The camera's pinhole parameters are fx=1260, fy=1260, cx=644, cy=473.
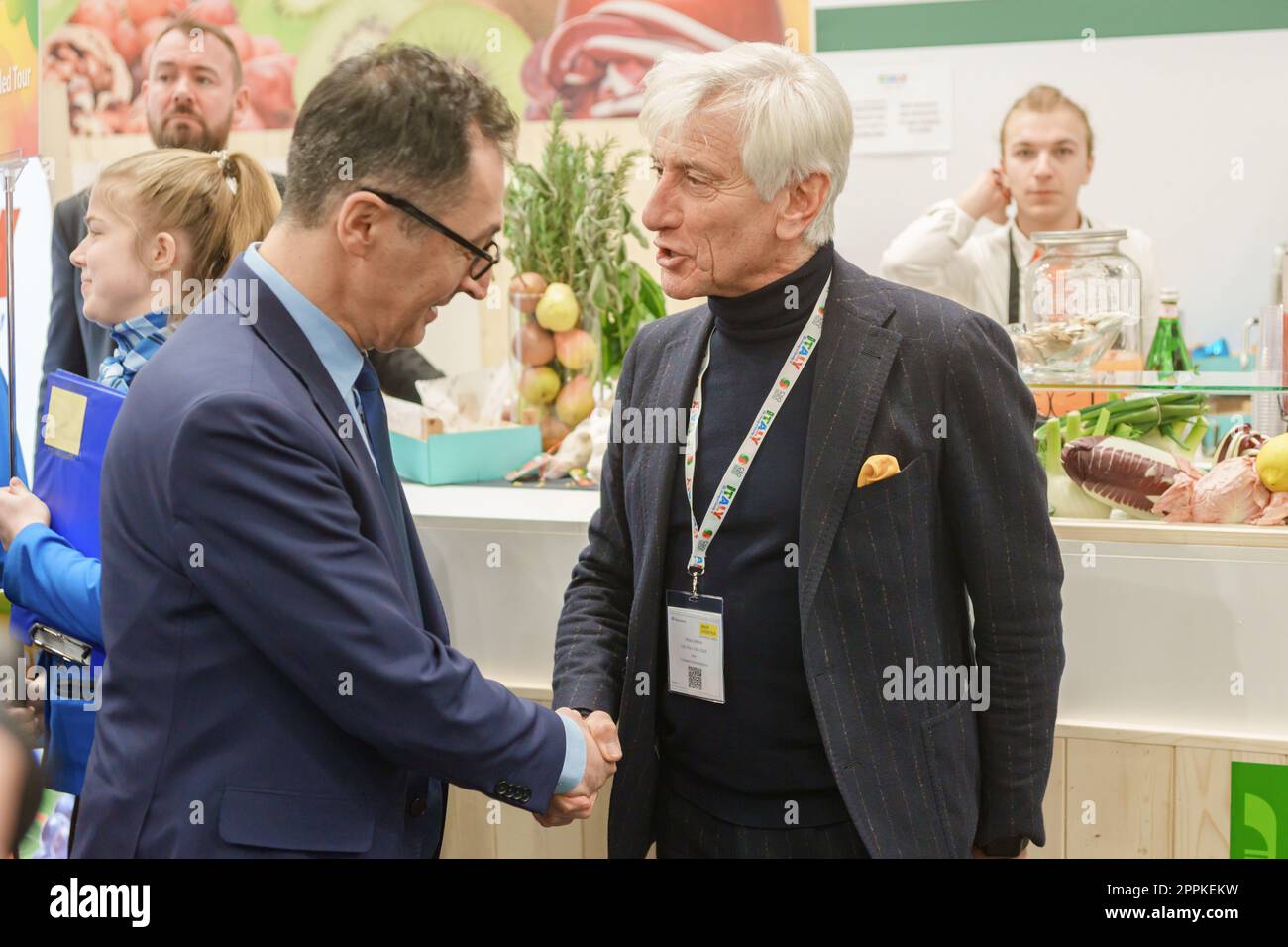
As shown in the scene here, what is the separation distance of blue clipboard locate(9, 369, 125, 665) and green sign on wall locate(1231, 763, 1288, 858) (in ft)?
5.99

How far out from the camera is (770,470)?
1.69 m

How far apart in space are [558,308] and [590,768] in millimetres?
1223

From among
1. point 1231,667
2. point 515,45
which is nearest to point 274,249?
point 1231,667

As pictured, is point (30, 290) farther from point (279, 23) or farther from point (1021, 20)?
point (1021, 20)

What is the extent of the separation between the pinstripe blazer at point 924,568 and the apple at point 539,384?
998mm

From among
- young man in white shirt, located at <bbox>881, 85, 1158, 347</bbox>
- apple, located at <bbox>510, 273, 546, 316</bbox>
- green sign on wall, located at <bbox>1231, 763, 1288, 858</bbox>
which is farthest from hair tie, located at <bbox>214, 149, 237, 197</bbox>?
young man in white shirt, located at <bbox>881, 85, 1158, 347</bbox>

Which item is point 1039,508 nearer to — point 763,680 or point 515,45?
point 763,680

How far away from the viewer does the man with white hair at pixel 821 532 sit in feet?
5.36

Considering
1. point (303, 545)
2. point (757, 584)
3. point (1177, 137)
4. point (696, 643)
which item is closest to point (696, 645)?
point (696, 643)

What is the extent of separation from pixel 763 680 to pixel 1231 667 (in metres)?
0.89

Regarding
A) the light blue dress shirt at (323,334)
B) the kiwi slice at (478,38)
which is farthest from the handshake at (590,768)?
the kiwi slice at (478,38)

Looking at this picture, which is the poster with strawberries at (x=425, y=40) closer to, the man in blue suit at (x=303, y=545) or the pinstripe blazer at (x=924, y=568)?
the pinstripe blazer at (x=924, y=568)

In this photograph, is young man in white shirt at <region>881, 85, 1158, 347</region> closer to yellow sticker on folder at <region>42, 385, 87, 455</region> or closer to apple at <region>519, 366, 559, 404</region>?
apple at <region>519, 366, 559, 404</region>

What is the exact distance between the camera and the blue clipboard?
6.47 ft
